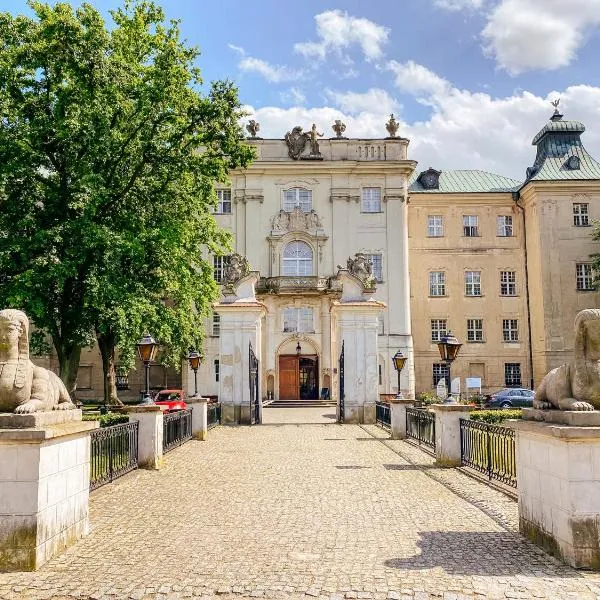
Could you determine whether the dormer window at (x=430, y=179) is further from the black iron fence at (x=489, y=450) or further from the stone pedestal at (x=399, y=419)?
the black iron fence at (x=489, y=450)

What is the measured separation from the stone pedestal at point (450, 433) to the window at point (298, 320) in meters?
27.4

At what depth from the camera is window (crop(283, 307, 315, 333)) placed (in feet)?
133

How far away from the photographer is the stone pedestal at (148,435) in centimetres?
1313

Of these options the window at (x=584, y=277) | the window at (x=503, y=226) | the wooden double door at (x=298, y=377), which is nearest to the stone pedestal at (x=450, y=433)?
the wooden double door at (x=298, y=377)

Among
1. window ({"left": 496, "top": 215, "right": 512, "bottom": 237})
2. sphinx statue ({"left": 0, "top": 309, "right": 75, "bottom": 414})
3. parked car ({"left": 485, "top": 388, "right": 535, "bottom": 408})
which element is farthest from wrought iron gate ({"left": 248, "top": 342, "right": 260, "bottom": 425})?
window ({"left": 496, "top": 215, "right": 512, "bottom": 237})

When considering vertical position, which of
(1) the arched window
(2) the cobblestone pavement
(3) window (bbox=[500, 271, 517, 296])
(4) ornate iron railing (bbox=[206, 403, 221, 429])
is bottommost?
(2) the cobblestone pavement

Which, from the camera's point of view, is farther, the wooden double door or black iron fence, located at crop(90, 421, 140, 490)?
the wooden double door

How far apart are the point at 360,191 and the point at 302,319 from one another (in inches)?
344

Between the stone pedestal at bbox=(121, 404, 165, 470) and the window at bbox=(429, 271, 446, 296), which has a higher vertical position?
the window at bbox=(429, 271, 446, 296)

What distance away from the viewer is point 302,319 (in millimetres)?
40656

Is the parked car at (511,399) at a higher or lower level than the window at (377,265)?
lower

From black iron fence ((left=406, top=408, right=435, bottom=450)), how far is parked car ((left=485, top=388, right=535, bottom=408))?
16448mm

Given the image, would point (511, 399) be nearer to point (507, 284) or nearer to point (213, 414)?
point (507, 284)

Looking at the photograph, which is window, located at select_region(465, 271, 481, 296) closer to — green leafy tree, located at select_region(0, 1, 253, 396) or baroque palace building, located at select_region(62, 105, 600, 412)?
baroque palace building, located at select_region(62, 105, 600, 412)
